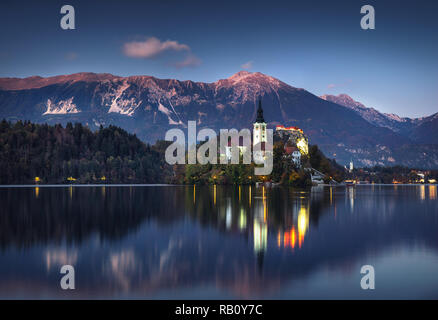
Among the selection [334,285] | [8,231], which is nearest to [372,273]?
[334,285]

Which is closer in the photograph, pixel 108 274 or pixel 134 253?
pixel 108 274

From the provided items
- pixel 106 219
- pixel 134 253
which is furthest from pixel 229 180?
pixel 134 253

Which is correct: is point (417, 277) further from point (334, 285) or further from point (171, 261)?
point (171, 261)

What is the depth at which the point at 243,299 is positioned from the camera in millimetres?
13477

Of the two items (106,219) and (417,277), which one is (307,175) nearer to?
(106,219)

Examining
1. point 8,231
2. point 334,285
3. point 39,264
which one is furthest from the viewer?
point 8,231

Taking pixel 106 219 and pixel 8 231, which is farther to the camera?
pixel 106 219

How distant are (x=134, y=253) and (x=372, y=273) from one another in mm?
11683
